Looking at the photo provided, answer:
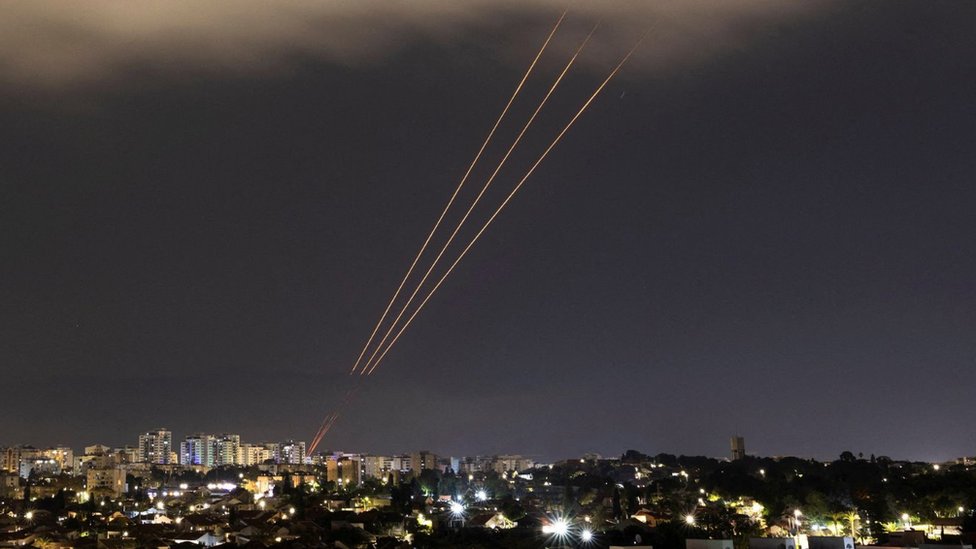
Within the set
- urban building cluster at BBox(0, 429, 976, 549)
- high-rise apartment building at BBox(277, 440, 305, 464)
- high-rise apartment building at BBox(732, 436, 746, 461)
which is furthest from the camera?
high-rise apartment building at BBox(277, 440, 305, 464)

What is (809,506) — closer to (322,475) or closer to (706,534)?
(706,534)

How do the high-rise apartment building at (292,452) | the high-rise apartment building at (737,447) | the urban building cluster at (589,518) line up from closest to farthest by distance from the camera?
the urban building cluster at (589,518) < the high-rise apartment building at (737,447) < the high-rise apartment building at (292,452)

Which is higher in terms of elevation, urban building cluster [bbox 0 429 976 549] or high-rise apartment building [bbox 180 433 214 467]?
high-rise apartment building [bbox 180 433 214 467]

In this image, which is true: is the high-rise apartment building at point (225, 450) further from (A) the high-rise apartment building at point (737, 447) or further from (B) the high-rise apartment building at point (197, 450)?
A: (A) the high-rise apartment building at point (737, 447)

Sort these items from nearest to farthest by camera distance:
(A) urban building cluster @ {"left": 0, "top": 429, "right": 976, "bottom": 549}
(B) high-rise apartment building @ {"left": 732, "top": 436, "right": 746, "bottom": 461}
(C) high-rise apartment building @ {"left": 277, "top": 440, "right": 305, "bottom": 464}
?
(A) urban building cluster @ {"left": 0, "top": 429, "right": 976, "bottom": 549}
(B) high-rise apartment building @ {"left": 732, "top": 436, "right": 746, "bottom": 461}
(C) high-rise apartment building @ {"left": 277, "top": 440, "right": 305, "bottom": 464}

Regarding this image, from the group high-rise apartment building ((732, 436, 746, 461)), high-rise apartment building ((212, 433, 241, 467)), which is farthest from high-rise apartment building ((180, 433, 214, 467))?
high-rise apartment building ((732, 436, 746, 461))

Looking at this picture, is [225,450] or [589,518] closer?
[589,518]

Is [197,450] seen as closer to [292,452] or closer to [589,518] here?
[292,452]

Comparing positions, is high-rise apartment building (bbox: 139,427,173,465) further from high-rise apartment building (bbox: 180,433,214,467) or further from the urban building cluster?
the urban building cluster

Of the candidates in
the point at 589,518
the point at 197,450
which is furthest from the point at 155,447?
the point at 589,518

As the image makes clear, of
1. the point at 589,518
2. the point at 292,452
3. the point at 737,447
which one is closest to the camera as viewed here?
the point at 589,518

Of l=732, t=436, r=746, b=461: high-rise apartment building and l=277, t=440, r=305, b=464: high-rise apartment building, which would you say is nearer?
l=732, t=436, r=746, b=461: high-rise apartment building

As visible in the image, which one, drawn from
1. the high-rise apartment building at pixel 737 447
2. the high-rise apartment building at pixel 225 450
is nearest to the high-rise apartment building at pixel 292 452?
the high-rise apartment building at pixel 225 450
